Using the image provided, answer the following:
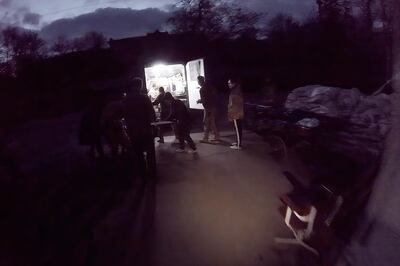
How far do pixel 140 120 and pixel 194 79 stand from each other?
7.70 meters

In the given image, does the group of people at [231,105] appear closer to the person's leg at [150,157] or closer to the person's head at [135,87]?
the person's leg at [150,157]

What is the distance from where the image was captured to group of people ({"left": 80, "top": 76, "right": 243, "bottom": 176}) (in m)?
7.14

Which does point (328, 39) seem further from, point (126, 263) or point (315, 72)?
point (126, 263)

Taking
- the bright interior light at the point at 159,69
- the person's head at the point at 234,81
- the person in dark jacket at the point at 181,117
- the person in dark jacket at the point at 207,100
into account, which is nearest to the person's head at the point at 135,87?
the person in dark jacket at the point at 181,117

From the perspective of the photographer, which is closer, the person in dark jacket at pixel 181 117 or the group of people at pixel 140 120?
the group of people at pixel 140 120

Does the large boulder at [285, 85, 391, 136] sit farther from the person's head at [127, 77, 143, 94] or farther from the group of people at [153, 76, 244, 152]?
the person's head at [127, 77, 143, 94]

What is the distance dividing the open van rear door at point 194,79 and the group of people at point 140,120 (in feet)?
7.09

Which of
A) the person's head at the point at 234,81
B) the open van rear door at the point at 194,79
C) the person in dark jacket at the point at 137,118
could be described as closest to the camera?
the person in dark jacket at the point at 137,118

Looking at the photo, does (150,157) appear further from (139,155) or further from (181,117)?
(181,117)

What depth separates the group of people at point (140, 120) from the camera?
714cm

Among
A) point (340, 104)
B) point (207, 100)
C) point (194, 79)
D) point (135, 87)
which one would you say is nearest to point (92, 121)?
point (135, 87)

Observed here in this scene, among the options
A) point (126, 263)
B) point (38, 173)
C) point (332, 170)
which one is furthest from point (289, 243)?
point (38, 173)

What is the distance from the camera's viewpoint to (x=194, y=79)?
572 inches

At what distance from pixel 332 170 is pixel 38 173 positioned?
8270 millimetres
